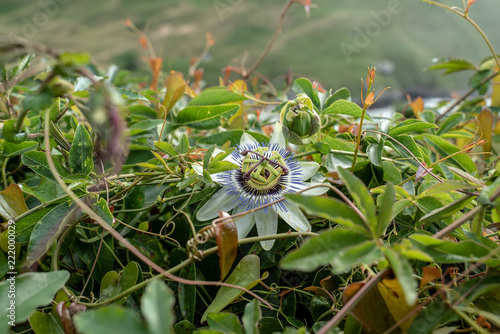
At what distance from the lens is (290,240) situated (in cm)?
50

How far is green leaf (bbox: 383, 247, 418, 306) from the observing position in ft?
0.95

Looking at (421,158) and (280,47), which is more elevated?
(421,158)

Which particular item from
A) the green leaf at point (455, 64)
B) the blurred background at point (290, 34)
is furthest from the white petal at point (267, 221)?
the blurred background at point (290, 34)

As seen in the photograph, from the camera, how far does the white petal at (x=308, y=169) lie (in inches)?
21.9

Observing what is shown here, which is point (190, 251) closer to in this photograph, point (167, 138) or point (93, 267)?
point (93, 267)

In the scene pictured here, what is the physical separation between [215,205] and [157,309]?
0.24 meters

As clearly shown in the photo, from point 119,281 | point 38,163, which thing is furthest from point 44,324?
point 38,163

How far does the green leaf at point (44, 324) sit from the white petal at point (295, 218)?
0.93 feet

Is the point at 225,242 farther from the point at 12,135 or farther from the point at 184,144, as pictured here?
the point at 12,135

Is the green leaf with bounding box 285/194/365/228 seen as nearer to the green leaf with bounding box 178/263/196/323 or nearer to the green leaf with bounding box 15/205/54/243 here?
the green leaf with bounding box 178/263/196/323

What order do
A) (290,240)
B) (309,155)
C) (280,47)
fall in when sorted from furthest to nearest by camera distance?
(280,47) → (309,155) → (290,240)

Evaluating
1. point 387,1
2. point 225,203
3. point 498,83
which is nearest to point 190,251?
point 225,203

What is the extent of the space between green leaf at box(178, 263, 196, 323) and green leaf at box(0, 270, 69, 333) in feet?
0.53

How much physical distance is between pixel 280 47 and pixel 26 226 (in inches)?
227
